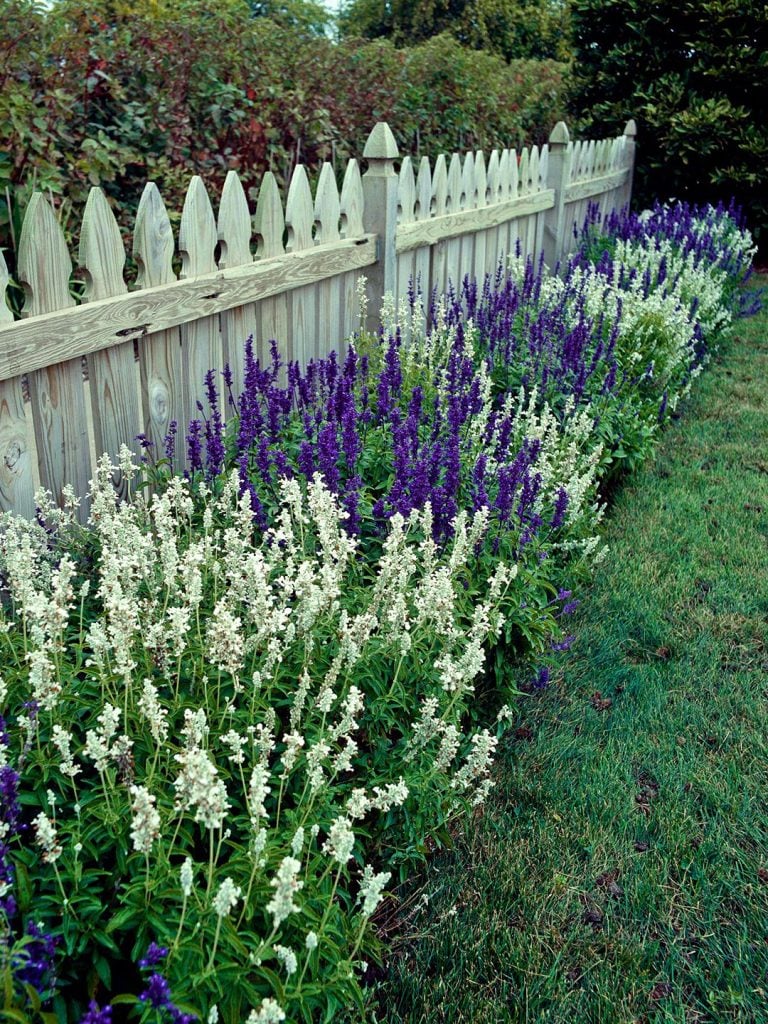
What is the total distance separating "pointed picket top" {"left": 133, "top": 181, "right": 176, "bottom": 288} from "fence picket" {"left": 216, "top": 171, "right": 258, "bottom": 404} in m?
0.37

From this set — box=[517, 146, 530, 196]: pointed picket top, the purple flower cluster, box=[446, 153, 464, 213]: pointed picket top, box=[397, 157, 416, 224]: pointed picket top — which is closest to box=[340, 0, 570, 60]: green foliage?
box=[517, 146, 530, 196]: pointed picket top

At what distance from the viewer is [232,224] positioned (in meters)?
3.91

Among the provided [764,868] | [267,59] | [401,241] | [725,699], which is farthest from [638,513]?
[267,59]

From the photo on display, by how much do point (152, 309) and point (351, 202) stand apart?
1836 mm

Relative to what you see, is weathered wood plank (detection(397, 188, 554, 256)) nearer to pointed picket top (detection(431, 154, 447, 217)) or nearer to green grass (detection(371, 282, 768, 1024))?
pointed picket top (detection(431, 154, 447, 217))

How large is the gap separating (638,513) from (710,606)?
3.30 feet

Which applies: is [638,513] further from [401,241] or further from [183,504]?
[183,504]

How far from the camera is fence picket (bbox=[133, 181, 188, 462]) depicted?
3408 mm

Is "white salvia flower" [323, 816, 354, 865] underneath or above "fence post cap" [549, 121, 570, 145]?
underneath

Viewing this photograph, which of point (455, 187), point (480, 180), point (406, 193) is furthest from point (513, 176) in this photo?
point (406, 193)

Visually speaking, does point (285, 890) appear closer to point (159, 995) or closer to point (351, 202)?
point (159, 995)

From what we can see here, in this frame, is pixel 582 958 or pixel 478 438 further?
pixel 478 438

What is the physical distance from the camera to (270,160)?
5.89 meters

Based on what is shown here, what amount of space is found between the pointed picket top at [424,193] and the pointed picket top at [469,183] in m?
0.65
